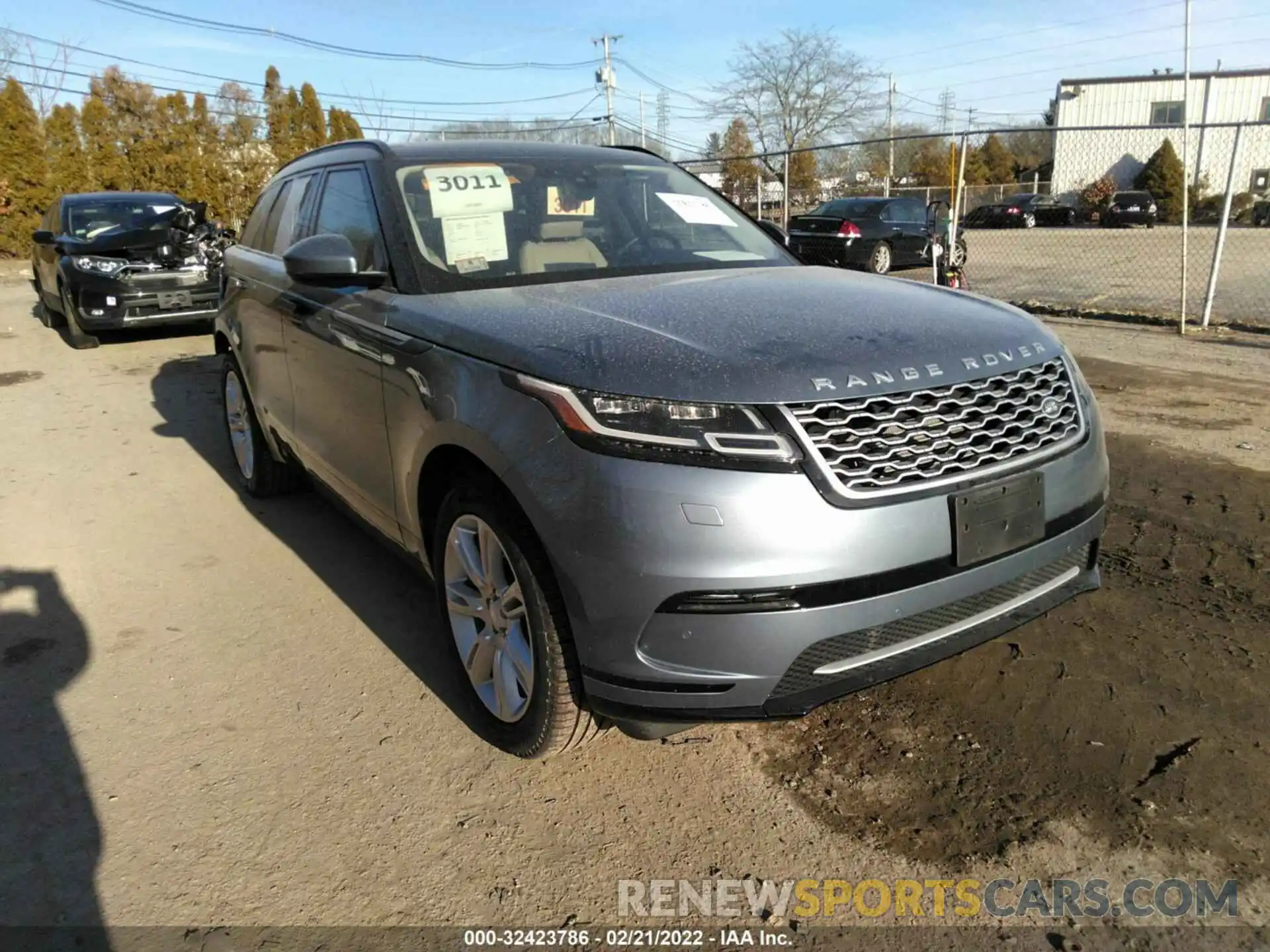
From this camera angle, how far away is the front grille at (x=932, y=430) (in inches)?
83.1

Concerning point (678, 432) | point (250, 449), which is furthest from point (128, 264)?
point (678, 432)

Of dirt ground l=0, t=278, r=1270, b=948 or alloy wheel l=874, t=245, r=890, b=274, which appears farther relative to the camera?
alloy wheel l=874, t=245, r=890, b=274

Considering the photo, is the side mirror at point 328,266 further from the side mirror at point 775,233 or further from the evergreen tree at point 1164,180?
the evergreen tree at point 1164,180

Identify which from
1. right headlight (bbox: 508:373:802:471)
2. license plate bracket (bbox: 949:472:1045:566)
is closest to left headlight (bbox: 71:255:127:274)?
right headlight (bbox: 508:373:802:471)

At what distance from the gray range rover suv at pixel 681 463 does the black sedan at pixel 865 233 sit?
44.0 feet

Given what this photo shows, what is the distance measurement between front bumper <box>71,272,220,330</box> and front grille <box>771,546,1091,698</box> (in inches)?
372

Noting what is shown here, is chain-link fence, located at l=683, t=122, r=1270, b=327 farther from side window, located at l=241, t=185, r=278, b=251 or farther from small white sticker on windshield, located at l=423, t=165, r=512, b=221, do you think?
small white sticker on windshield, located at l=423, t=165, r=512, b=221

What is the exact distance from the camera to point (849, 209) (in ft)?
54.5

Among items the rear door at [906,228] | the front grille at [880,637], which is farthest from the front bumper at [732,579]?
the rear door at [906,228]

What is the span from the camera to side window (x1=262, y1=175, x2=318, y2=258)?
4.20 metres

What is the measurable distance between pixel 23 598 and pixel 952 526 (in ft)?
13.0

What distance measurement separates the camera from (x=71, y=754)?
2859 mm

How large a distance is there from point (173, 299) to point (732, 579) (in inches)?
396

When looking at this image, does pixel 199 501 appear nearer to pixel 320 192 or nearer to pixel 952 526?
pixel 320 192
